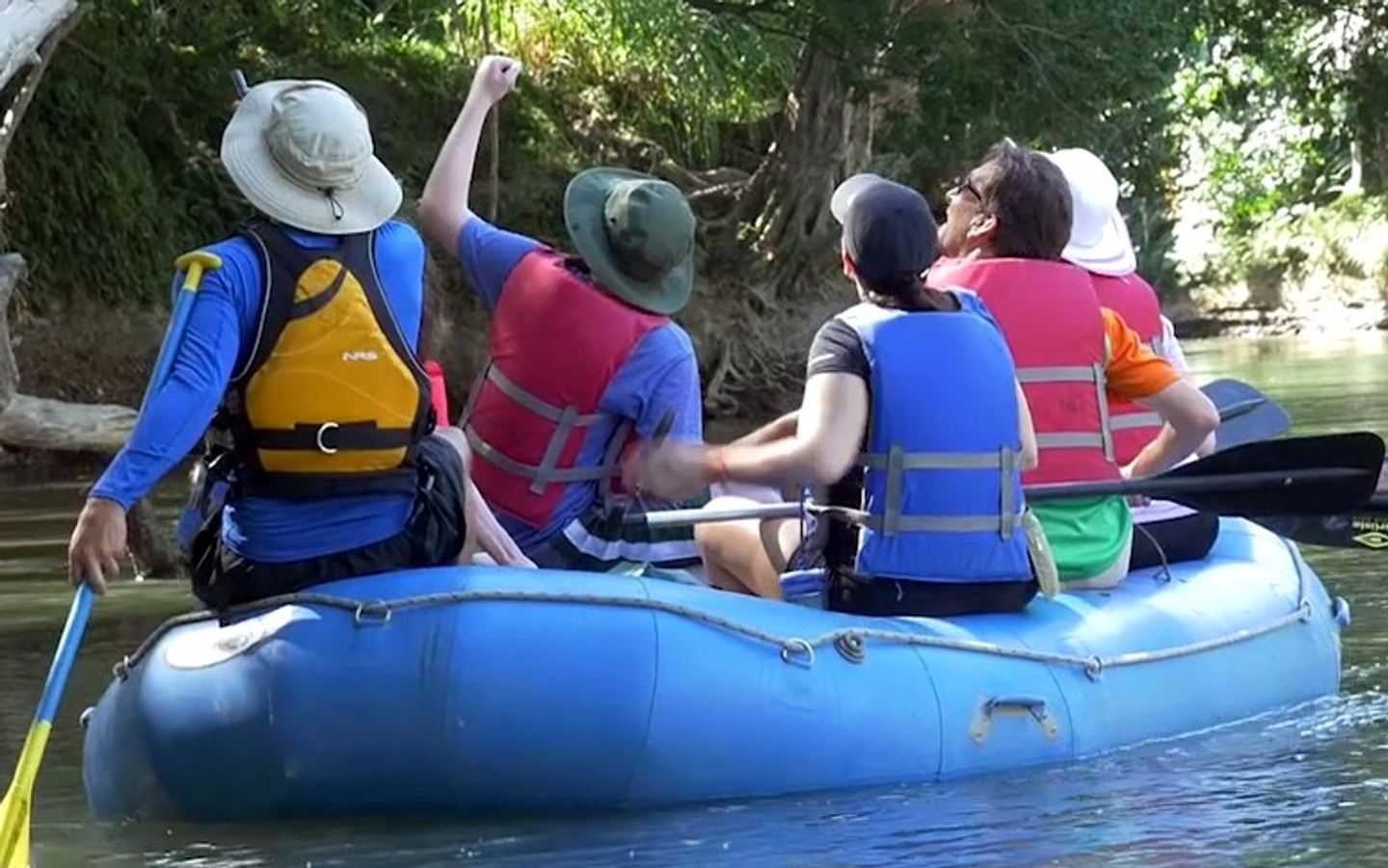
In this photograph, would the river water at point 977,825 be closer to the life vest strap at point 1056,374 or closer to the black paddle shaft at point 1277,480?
the black paddle shaft at point 1277,480

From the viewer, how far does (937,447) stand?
16.5 ft

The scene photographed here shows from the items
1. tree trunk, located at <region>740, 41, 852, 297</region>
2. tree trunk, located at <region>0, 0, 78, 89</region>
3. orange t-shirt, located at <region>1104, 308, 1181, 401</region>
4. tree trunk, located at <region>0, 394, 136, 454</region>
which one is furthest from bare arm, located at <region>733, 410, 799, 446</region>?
tree trunk, located at <region>740, 41, 852, 297</region>

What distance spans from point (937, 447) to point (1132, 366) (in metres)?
0.78

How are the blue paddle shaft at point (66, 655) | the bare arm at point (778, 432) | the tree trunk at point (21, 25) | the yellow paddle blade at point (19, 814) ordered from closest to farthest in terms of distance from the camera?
the yellow paddle blade at point (19, 814), the blue paddle shaft at point (66, 655), the bare arm at point (778, 432), the tree trunk at point (21, 25)

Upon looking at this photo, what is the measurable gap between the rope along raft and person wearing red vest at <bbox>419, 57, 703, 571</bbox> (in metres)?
0.52

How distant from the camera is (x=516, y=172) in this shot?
55.5ft

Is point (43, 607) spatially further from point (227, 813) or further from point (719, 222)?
point (719, 222)

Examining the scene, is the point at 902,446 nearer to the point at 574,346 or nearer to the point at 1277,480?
the point at 574,346

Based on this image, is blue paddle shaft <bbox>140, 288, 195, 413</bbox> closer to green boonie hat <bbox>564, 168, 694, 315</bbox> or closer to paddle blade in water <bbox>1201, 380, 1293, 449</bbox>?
green boonie hat <bbox>564, 168, 694, 315</bbox>

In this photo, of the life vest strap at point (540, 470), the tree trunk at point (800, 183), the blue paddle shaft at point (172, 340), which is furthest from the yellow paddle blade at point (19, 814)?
Result: the tree trunk at point (800, 183)

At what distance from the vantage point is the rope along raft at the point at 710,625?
14.7 ft

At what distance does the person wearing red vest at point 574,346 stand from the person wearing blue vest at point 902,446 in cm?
15

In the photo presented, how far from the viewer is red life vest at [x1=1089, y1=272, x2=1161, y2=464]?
19.4 feet

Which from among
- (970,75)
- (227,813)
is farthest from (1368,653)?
(970,75)
